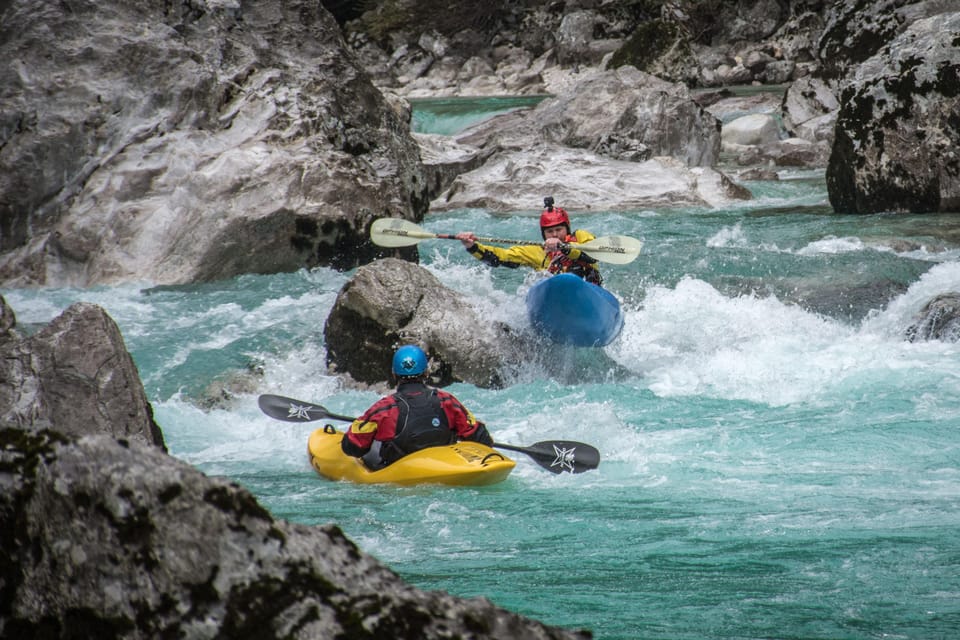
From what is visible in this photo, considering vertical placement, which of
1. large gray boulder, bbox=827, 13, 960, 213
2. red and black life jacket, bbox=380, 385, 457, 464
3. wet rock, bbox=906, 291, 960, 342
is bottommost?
red and black life jacket, bbox=380, 385, 457, 464

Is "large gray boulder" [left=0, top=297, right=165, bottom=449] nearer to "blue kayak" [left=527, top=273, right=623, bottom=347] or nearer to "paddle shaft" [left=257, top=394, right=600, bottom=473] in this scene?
"paddle shaft" [left=257, top=394, right=600, bottom=473]

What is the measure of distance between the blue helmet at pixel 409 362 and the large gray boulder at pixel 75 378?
129 cm

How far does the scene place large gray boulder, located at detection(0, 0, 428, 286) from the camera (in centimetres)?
945

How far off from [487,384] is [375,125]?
434cm

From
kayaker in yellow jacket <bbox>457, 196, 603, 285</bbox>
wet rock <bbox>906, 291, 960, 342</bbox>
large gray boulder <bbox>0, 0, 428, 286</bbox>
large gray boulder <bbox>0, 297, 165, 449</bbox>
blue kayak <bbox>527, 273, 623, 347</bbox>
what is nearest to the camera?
large gray boulder <bbox>0, 297, 165, 449</bbox>

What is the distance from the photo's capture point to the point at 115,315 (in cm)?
852

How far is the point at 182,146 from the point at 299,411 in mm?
4838

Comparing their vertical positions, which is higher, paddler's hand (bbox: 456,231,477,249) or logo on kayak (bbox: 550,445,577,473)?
paddler's hand (bbox: 456,231,477,249)

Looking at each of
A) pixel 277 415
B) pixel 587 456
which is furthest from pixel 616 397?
pixel 277 415

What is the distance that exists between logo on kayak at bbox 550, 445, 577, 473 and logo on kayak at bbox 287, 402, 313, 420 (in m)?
1.74

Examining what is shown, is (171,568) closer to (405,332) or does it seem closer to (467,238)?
(405,332)

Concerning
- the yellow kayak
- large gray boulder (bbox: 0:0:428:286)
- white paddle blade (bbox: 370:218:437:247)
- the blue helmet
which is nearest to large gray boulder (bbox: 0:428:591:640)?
the yellow kayak

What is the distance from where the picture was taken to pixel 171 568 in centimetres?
168

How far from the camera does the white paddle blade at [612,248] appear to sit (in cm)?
774
